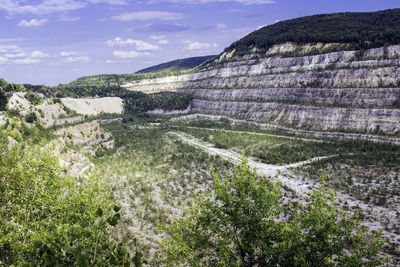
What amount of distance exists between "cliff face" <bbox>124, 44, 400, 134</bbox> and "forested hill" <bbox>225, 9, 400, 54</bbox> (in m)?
3.89

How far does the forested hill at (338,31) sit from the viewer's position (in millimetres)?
73562

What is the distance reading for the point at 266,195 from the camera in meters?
14.8

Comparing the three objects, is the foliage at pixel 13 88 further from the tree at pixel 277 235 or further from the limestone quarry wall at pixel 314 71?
the limestone quarry wall at pixel 314 71

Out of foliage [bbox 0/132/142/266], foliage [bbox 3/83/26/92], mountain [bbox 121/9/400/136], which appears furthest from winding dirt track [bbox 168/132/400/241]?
foliage [bbox 3/83/26/92]

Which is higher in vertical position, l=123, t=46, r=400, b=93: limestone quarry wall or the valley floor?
l=123, t=46, r=400, b=93: limestone quarry wall


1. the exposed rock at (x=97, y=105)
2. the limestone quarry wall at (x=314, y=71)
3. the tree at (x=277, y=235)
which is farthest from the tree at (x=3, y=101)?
the limestone quarry wall at (x=314, y=71)

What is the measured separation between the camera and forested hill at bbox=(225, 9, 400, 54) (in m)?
73.6

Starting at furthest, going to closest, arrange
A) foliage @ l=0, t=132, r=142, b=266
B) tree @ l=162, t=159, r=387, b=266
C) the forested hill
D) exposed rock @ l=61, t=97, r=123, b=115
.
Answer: exposed rock @ l=61, t=97, r=123, b=115, the forested hill, foliage @ l=0, t=132, r=142, b=266, tree @ l=162, t=159, r=387, b=266

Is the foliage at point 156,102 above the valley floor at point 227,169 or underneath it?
above

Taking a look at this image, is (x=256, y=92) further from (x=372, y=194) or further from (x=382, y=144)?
(x=372, y=194)

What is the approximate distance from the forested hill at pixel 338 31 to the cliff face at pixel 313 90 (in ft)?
12.8

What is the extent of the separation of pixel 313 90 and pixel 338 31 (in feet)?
100

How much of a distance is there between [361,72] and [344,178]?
1491 inches

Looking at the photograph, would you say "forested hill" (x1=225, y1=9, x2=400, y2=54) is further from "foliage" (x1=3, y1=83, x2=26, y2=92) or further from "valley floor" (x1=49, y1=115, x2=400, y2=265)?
"foliage" (x1=3, y1=83, x2=26, y2=92)
